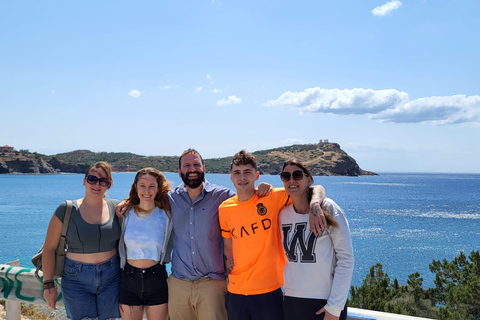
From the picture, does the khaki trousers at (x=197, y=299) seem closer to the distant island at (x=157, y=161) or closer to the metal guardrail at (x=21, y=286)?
the metal guardrail at (x=21, y=286)

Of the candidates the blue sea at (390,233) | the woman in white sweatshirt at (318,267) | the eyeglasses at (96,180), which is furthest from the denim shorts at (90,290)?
the blue sea at (390,233)

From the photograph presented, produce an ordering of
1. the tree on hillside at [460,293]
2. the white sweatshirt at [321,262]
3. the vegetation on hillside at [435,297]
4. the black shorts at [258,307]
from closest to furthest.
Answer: the white sweatshirt at [321,262], the black shorts at [258,307], the tree on hillside at [460,293], the vegetation on hillside at [435,297]

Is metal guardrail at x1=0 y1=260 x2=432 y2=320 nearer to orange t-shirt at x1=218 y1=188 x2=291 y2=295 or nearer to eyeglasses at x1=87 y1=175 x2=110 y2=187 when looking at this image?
eyeglasses at x1=87 y1=175 x2=110 y2=187

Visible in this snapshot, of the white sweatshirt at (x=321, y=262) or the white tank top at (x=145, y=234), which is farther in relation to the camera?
the white tank top at (x=145, y=234)

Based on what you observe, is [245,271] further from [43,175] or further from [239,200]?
[43,175]

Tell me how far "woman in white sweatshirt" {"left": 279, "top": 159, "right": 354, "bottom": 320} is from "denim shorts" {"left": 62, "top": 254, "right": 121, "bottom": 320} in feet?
5.66

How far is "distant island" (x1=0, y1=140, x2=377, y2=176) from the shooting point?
448 ft

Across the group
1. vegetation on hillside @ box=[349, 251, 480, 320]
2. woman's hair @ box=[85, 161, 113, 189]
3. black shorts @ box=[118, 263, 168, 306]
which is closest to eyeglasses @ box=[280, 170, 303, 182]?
black shorts @ box=[118, 263, 168, 306]

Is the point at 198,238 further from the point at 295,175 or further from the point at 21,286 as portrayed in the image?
the point at 21,286

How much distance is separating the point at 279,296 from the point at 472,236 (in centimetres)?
4579

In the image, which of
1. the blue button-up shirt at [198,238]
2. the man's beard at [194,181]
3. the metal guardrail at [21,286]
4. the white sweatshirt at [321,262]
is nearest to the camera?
the white sweatshirt at [321,262]

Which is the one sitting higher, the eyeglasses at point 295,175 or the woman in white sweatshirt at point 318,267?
the eyeglasses at point 295,175

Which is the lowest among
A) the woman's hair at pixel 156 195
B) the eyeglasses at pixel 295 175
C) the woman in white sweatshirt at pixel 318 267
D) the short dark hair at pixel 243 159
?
the woman in white sweatshirt at pixel 318 267

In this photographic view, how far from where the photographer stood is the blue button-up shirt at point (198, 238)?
3652mm
